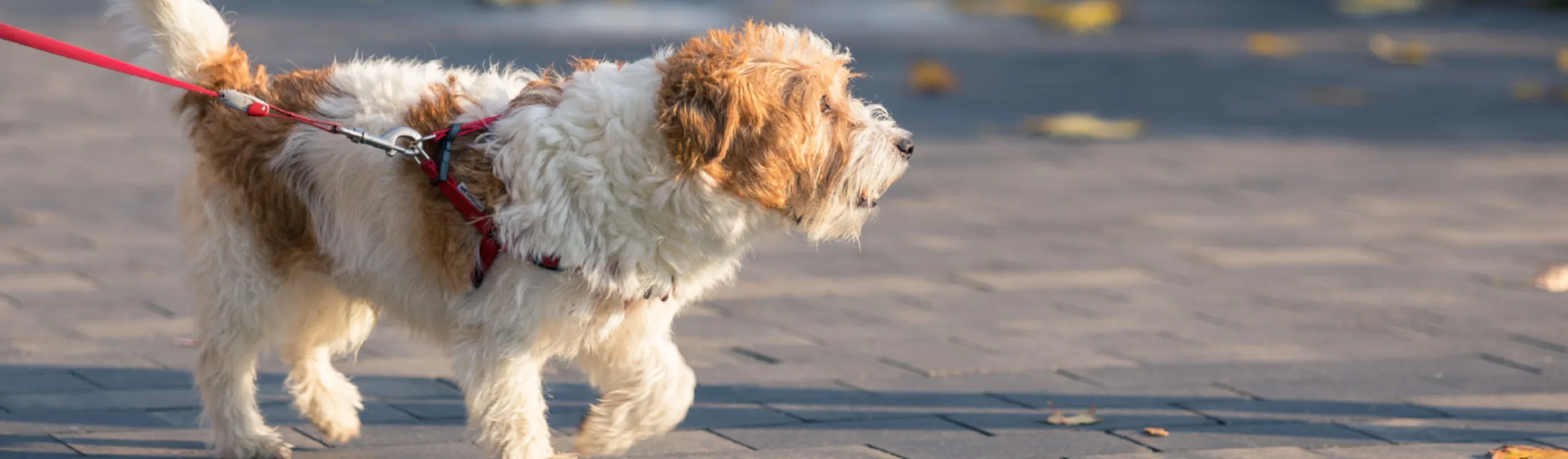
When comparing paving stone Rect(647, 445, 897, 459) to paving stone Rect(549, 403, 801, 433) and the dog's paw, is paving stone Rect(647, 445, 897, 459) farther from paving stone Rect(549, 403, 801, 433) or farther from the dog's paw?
the dog's paw

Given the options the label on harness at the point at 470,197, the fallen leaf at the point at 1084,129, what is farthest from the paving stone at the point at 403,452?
the fallen leaf at the point at 1084,129

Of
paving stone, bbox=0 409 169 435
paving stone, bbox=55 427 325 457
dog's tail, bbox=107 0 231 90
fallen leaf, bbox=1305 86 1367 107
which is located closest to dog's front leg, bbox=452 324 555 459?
paving stone, bbox=55 427 325 457

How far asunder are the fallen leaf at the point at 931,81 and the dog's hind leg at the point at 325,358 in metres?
7.47

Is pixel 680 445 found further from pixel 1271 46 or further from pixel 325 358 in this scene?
pixel 1271 46

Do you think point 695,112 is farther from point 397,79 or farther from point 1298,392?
point 1298,392

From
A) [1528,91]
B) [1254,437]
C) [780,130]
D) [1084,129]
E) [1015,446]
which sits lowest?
[1015,446]

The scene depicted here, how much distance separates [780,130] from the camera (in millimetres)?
3902

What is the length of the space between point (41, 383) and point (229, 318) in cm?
106

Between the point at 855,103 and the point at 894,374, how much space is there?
1.70m

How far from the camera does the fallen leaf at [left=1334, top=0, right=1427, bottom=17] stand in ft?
58.3

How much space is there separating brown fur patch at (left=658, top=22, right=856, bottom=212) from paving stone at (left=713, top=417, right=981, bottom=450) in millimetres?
1024

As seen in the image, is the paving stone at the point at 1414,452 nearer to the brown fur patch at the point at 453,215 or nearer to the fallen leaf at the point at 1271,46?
the brown fur patch at the point at 453,215

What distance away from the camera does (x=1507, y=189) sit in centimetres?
905

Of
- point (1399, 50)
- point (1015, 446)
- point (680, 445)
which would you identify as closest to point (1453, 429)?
point (1015, 446)
